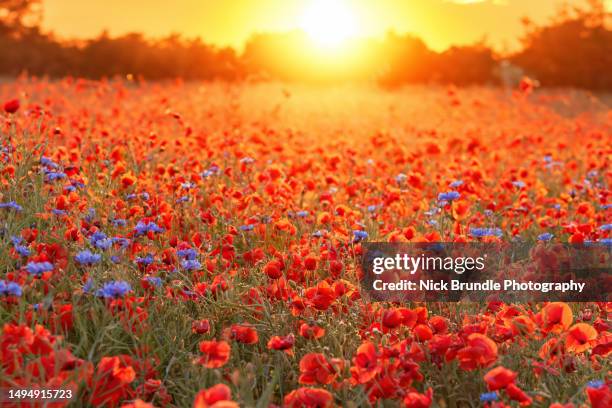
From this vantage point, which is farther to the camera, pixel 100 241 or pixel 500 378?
pixel 100 241

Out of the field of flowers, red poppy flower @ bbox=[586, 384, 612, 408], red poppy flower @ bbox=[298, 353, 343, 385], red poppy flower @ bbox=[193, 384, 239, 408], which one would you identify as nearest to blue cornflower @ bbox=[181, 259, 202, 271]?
the field of flowers

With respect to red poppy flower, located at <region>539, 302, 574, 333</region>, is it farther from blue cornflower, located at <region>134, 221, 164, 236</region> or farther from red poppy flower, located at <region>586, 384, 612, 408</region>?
blue cornflower, located at <region>134, 221, 164, 236</region>

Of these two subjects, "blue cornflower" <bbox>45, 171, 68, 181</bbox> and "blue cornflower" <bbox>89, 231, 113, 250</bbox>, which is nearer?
"blue cornflower" <bbox>89, 231, 113, 250</bbox>

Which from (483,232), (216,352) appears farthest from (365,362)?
(483,232)

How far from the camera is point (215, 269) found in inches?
124

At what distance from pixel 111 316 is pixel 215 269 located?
0.68 metres

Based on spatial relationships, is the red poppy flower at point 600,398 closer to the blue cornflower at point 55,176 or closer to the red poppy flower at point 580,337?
the red poppy flower at point 580,337

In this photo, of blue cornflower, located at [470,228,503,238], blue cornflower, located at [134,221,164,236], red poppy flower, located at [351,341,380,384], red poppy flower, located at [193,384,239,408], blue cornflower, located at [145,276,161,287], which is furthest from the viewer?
blue cornflower, located at [470,228,503,238]

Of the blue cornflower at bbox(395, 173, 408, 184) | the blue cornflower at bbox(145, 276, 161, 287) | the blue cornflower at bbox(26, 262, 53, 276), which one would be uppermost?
the blue cornflower at bbox(395, 173, 408, 184)

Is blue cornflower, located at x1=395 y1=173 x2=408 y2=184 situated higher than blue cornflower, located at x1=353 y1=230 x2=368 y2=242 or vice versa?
blue cornflower, located at x1=395 y1=173 x2=408 y2=184

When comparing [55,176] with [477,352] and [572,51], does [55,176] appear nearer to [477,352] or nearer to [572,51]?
[477,352]

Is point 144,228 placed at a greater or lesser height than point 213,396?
greater

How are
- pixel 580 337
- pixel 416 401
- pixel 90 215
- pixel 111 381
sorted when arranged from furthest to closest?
pixel 90 215 → pixel 580 337 → pixel 111 381 → pixel 416 401

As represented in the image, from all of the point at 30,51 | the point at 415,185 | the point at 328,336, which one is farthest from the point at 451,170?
the point at 30,51
